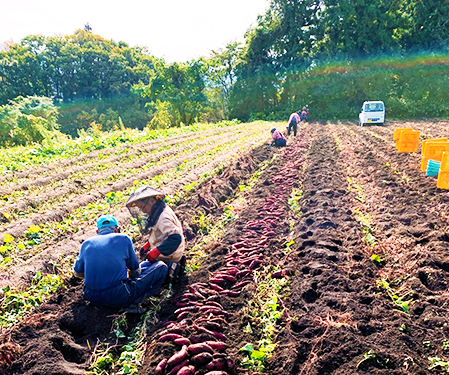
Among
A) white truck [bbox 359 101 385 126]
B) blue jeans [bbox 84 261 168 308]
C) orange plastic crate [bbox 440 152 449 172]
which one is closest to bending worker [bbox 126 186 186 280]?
blue jeans [bbox 84 261 168 308]

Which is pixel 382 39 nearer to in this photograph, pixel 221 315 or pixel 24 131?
pixel 24 131

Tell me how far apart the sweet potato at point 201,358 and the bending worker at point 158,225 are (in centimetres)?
175

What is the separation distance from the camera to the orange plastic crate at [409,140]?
Answer: 12.2 metres

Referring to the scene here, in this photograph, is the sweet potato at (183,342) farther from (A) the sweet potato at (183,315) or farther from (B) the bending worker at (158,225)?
(B) the bending worker at (158,225)

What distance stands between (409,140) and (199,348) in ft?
38.7

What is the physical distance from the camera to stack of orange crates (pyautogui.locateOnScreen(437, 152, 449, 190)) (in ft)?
25.6

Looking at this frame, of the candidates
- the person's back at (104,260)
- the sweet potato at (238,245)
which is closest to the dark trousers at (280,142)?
the sweet potato at (238,245)

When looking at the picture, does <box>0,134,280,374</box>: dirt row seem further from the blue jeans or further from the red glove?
the red glove

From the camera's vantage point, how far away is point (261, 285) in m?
4.80

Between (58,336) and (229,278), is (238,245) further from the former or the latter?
(58,336)

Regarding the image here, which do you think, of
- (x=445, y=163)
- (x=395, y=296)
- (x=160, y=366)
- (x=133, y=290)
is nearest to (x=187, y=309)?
(x=133, y=290)

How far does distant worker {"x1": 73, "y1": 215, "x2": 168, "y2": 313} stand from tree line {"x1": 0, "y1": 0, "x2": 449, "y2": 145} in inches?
1157

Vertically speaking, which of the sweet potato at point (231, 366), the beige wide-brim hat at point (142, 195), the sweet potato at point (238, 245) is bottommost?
the sweet potato at point (231, 366)

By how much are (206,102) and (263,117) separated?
6541mm
